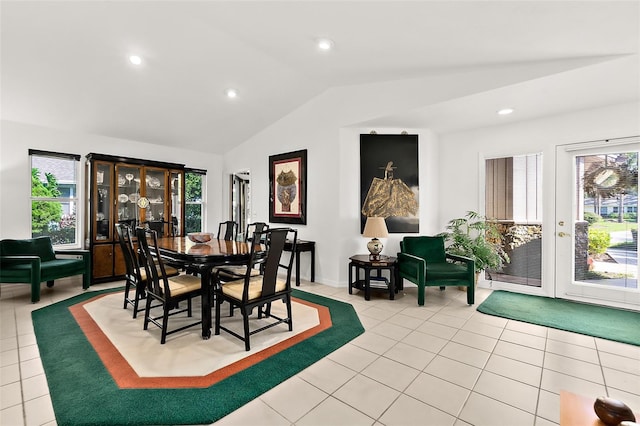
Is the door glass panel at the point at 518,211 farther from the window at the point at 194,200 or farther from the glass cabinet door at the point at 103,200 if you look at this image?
the glass cabinet door at the point at 103,200

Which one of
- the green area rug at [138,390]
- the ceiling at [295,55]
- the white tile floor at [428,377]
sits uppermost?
the ceiling at [295,55]

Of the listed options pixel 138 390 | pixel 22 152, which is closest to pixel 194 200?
pixel 22 152

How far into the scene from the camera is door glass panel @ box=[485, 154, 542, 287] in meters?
4.32

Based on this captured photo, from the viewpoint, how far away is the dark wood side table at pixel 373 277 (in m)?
3.98

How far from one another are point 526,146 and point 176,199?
5901 mm

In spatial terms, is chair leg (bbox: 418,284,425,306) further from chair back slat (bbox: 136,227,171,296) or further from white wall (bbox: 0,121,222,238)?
white wall (bbox: 0,121,222,238)

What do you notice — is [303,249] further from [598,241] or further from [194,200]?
[598,241]

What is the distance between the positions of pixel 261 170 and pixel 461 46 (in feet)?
13.1

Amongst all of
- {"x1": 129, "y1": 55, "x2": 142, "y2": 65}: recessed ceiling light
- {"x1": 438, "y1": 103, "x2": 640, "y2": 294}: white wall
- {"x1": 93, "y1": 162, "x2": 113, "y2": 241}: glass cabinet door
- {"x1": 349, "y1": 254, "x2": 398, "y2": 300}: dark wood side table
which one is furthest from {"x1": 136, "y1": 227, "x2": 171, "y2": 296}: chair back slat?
{"x1": 438, "y1": 103, "x2": 640, "y2": 294}: white wall

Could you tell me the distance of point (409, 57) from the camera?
315cm

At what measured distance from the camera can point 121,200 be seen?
16.2 ft

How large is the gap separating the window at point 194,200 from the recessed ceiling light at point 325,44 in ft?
13.5

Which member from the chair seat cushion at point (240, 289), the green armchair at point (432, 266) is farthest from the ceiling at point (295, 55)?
the chair seat cushion at point (240, 289)

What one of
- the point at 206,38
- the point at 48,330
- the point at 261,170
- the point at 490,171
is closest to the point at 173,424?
the point at 48,330
